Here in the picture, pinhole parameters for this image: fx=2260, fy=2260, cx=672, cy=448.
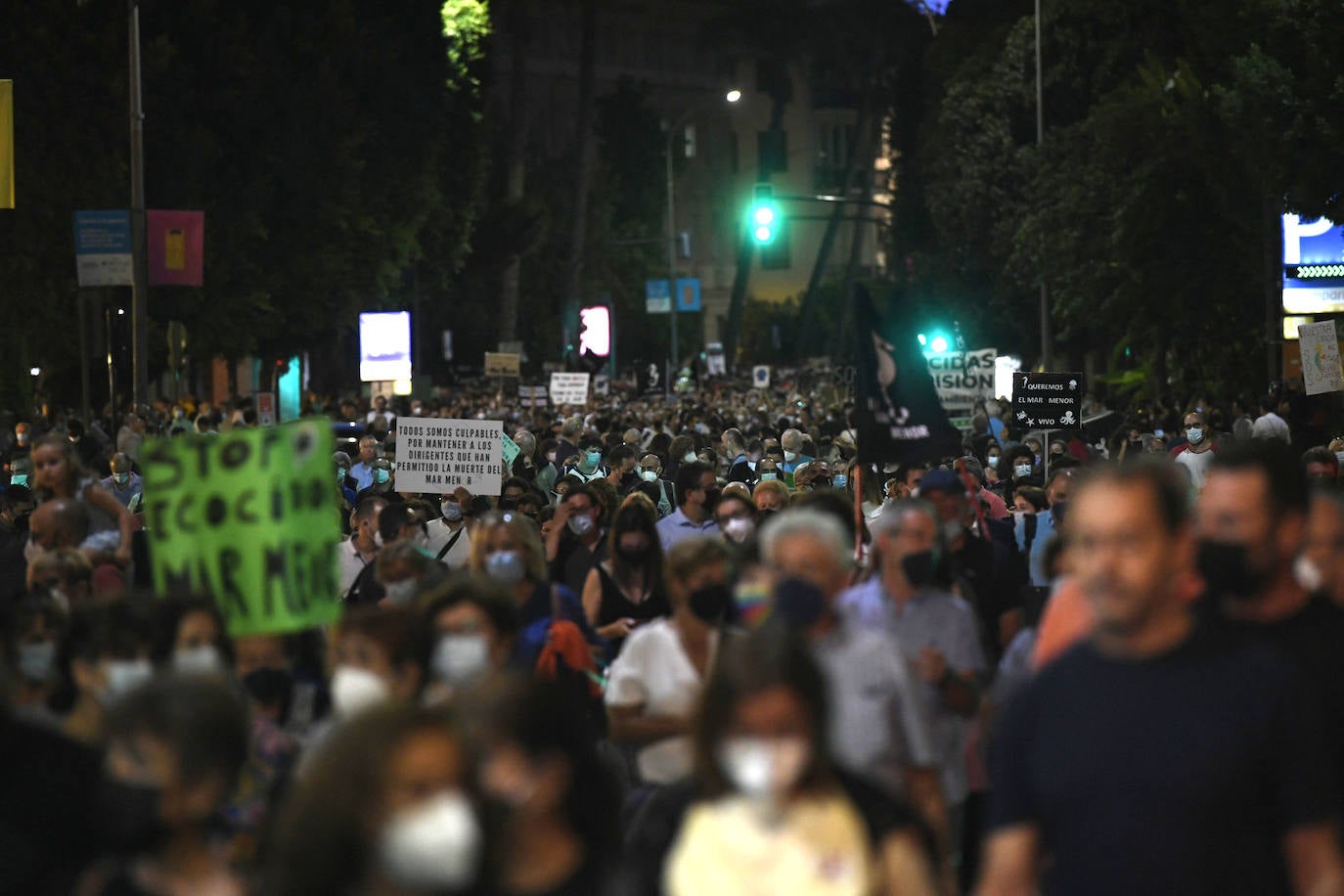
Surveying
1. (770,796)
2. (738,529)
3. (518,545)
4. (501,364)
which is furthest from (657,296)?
(770,796)

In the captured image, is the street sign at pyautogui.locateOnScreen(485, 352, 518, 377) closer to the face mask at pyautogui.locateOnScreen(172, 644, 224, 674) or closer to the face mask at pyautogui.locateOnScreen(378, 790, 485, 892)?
the face mask at pyautogui.locateOnScreen(172, 644, 224, 674)

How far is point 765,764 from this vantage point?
4031 millimetres

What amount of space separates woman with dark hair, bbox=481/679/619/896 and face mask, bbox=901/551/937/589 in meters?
2.27

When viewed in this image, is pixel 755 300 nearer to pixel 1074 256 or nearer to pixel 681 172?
pixel 681 172

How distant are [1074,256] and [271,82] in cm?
1621

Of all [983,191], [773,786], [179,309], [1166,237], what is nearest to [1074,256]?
[1166,237]

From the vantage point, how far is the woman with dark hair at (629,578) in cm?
876

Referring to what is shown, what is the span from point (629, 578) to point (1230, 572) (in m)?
4.14

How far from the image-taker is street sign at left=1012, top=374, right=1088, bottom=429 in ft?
68.9

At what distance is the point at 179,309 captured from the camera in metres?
43.1

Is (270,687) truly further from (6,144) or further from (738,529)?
(6,144)

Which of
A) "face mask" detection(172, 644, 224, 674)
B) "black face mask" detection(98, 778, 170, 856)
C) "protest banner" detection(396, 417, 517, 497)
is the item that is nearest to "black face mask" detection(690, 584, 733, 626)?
"face mask" detection(172, 644, 224, 674)

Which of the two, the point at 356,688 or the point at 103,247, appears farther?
the point at 103,247

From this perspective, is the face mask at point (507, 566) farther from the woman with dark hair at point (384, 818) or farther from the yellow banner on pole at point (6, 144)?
the yellow banner on pole at point (6, 144)
